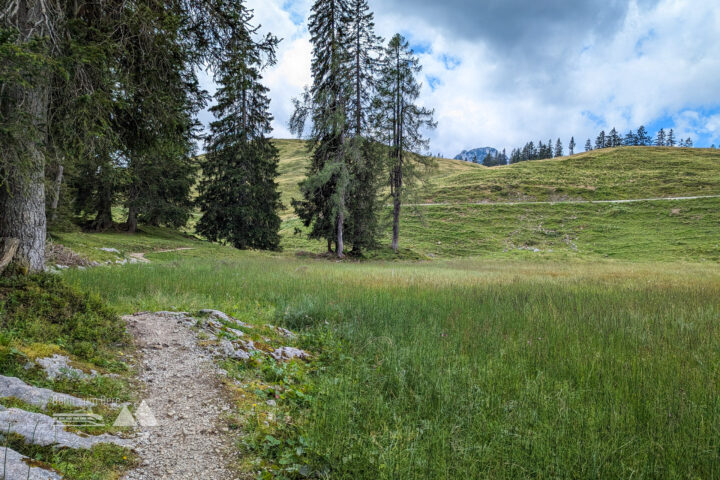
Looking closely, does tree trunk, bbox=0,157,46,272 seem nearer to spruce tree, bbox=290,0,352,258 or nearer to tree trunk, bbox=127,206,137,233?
spruce tree, bbox=290,0,352,258

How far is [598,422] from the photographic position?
8.80 feet

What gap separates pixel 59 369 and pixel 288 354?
239 cm

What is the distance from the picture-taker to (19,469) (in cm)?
175

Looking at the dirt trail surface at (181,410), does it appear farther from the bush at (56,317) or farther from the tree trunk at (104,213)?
the tree trunk at (104,213)

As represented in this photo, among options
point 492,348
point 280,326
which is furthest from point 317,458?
point 280,326

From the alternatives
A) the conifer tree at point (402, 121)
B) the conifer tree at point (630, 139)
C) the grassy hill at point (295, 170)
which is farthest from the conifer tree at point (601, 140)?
the conifer tree at point (402, 121)

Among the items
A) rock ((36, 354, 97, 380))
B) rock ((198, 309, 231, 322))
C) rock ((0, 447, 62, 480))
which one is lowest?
rock ((198, 309, 231, 322))

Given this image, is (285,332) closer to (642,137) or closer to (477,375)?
(477,375)

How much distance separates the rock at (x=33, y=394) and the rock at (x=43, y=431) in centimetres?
27

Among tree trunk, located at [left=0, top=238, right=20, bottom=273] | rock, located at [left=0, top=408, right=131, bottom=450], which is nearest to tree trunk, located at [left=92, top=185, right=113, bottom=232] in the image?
tree trunk, located at [left=0, top=238, right=20, bottom=273]

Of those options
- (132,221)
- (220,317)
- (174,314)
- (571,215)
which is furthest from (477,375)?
(571,215)

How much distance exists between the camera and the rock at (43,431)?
208 cm

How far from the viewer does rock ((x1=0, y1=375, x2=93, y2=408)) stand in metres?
2.54

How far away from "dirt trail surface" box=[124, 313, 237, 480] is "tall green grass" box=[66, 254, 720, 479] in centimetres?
79
